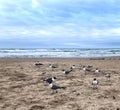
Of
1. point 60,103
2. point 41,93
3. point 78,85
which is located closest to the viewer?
point 60,103

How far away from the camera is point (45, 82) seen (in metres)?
14.1

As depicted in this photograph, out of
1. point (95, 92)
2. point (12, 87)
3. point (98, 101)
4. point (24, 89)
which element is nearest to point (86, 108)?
point (98, 101)

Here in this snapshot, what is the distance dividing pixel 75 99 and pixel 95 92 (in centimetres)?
160

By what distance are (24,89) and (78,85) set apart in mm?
2693

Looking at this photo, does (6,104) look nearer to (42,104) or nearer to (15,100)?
(15,100)

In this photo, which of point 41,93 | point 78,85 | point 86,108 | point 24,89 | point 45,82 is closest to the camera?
point 86,108

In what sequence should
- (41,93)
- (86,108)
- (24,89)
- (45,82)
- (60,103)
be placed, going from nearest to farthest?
(86,108), (60,103), (41,93), (24,89), (45,82)

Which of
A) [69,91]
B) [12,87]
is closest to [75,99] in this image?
[69,91]

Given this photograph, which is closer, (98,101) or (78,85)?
(98,101)

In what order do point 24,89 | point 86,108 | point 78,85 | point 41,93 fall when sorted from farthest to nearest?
point 78,85, point 24,89, point 41,93, point 86,108

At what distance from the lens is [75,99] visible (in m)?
10.1

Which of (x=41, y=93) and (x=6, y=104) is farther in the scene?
(x=41, y=93)

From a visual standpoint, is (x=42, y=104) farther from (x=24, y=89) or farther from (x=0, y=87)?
(x=0, y=87)

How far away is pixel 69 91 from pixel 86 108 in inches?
112
